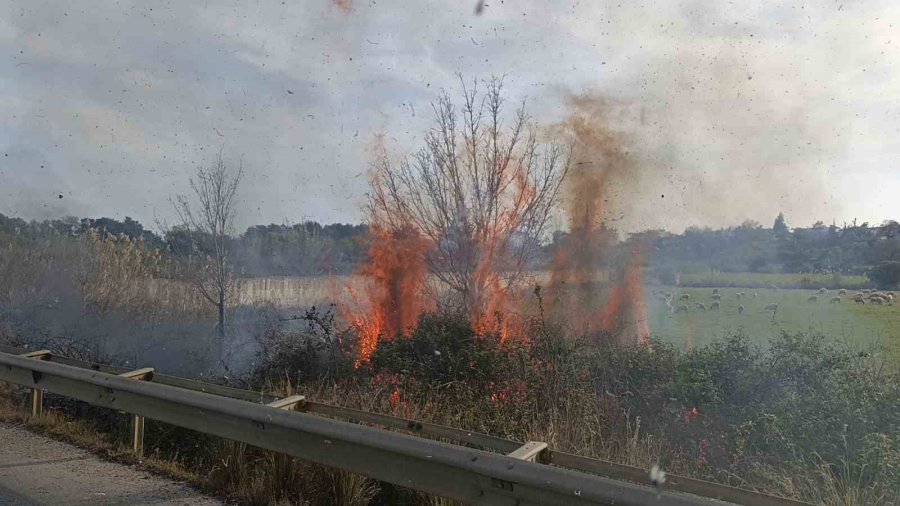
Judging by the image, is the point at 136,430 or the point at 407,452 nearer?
the point at 407,452

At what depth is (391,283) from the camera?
39.9 feet

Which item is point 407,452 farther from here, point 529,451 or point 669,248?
point 669,248

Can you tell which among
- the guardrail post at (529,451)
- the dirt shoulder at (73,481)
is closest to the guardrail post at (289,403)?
the dirt shoulder at (73,481)

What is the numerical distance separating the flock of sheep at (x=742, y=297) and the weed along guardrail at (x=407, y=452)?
8339 mm

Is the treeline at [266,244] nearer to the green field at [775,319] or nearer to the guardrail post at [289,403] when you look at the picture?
the green field at [775,319]

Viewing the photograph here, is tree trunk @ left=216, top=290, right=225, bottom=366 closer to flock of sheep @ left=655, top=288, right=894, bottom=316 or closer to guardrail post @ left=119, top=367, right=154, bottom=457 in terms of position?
guardrail post @ left=119, top=367, right=154, bottom=457

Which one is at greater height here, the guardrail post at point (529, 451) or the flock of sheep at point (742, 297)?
the flock of sheep at point (742, 297)

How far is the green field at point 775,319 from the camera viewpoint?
9.17 meters

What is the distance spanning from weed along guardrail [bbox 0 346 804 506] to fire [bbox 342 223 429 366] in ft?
19.3

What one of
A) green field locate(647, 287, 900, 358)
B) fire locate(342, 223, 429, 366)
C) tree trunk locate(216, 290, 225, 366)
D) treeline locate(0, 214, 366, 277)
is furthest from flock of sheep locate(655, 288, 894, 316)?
tree trunk locate(216, 290, 225, 366)

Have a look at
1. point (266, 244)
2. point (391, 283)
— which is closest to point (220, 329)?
point (266, 244)

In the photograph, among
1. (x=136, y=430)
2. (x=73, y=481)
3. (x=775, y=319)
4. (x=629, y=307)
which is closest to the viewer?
(x=73, y=481)

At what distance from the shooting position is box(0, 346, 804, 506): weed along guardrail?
9.98 feet

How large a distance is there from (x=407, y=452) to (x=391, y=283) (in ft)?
28.6
